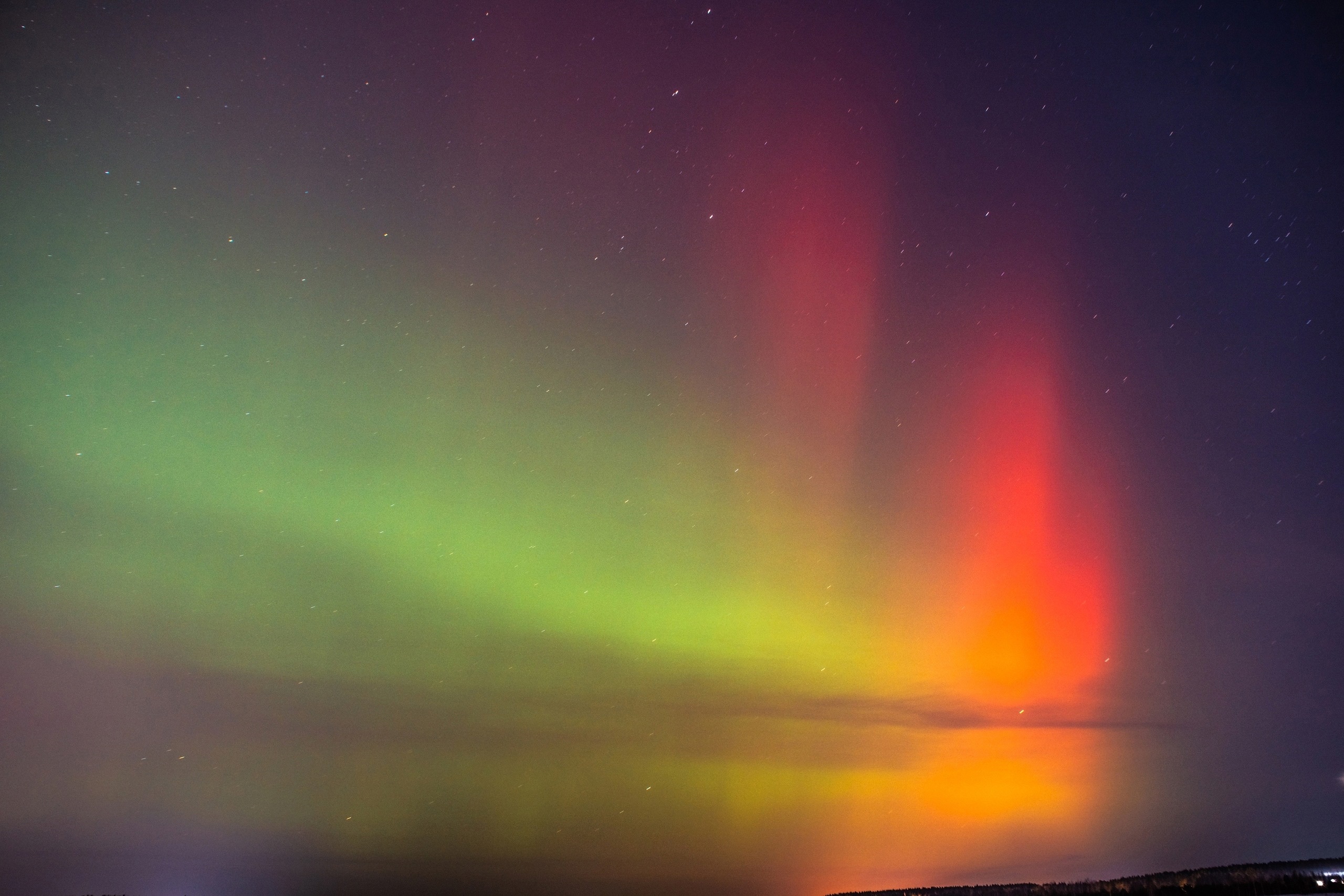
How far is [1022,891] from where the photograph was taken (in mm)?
77062

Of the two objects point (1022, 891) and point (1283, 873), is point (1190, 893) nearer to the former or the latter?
point (1283, 873)

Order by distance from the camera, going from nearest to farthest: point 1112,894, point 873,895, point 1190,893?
point 1190,893 → point 1112,894 → point 873,895

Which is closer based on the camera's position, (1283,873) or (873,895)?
(1283,873)

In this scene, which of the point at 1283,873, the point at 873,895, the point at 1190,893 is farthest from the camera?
the point at 873,895

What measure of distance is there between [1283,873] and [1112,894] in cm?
1640

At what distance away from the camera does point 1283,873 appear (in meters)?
54.7

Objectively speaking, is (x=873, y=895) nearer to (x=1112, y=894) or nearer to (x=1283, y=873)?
(x=1112, y=894)

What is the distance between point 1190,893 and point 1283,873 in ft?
22.0

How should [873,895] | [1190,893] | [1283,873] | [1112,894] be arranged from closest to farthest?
[1283,873] < [1190,893] < [1112,894] < [873,895]

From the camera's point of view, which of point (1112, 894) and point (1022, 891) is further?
point (1022, 891)

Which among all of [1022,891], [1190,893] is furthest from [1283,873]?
[1022,891]

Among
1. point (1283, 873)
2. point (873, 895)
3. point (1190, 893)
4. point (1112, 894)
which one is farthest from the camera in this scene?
point (873, 895)

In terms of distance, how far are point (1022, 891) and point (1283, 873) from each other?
84.5 ft

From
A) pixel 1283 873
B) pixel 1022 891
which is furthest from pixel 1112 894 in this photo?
pixel 1283 873
